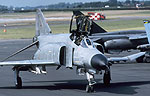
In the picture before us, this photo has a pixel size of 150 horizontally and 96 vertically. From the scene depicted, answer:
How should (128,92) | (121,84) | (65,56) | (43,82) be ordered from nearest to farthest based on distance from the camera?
(128,92), (65,56), (121,84), (43,82)

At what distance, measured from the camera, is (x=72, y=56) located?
18719mm

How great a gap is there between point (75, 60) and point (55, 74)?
6615mm

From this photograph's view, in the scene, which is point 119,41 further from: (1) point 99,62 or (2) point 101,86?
(1) point 99,62

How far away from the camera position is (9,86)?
20.3 meters

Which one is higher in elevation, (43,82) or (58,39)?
(58,39)

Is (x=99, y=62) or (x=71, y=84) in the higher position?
(x=99, y=62)

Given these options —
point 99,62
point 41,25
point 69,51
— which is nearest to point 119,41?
point 41,25

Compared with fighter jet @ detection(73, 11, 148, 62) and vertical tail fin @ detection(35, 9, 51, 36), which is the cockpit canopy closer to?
vertical tail fin @ detection(35, 9, 51, 36)

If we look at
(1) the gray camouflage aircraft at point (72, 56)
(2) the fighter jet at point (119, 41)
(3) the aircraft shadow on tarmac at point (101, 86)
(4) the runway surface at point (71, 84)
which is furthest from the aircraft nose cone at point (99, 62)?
(2) the fighter jet at point (119, 41)

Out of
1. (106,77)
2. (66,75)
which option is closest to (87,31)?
(106,77)

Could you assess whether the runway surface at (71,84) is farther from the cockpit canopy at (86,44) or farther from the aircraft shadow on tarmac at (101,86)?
the cockpit canopy at (86,44)

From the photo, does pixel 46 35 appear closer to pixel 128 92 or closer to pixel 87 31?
pixel 87 31

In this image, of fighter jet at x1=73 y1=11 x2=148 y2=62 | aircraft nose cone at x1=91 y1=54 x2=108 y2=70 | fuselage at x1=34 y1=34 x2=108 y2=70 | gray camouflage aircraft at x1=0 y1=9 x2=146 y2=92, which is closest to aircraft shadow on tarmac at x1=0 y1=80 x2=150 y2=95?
gray camouflage aircraft at x1=0 y1=9 x2=146 y2=92

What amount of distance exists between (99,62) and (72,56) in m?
2.02
